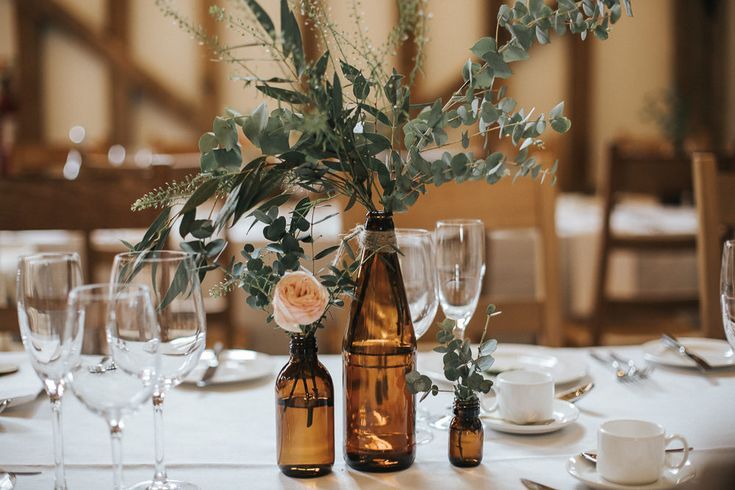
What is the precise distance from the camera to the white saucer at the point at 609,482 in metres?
0.87

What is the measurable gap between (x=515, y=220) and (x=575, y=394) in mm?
725

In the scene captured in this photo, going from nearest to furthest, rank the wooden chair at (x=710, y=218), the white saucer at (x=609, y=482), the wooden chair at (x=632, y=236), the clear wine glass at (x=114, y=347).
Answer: the clear wine glass at (x=114, y=347) → the white saucer at (x=609, y=482) → the wooden chair at (x=710, y=218) → the wooden chair at (x=632, y=236)

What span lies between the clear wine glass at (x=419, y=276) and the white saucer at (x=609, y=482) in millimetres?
224

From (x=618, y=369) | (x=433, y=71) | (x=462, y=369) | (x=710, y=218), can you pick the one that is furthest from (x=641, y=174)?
(x=433, y=71)

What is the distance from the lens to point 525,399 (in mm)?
1062

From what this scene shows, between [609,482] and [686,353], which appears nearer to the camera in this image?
[609,482]

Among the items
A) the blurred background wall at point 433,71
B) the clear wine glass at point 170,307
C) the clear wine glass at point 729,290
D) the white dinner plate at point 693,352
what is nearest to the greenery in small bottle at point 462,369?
the clear wine glass at point 170,307

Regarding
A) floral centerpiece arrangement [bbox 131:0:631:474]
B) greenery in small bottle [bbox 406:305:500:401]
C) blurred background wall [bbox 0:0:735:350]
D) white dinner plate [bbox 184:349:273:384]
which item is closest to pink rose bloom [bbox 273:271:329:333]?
floral centerpiece arrangement [bbox 131:0:631:474]

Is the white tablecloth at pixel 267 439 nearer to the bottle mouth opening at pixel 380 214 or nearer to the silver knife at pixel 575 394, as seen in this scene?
the silver knife at pixel 575 394

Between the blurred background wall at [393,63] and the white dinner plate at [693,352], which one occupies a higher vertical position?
the blurred background wall at [393,63]

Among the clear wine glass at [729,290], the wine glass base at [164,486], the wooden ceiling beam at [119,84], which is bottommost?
the wine glass base at [164,486]

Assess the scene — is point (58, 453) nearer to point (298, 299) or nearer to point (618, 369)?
point (298, 299)

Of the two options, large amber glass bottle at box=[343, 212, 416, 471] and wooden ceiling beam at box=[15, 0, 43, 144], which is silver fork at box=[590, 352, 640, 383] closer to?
large amber glass bottle at box=[343, 212, 416, 471]

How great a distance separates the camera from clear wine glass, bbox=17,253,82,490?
815 mm
